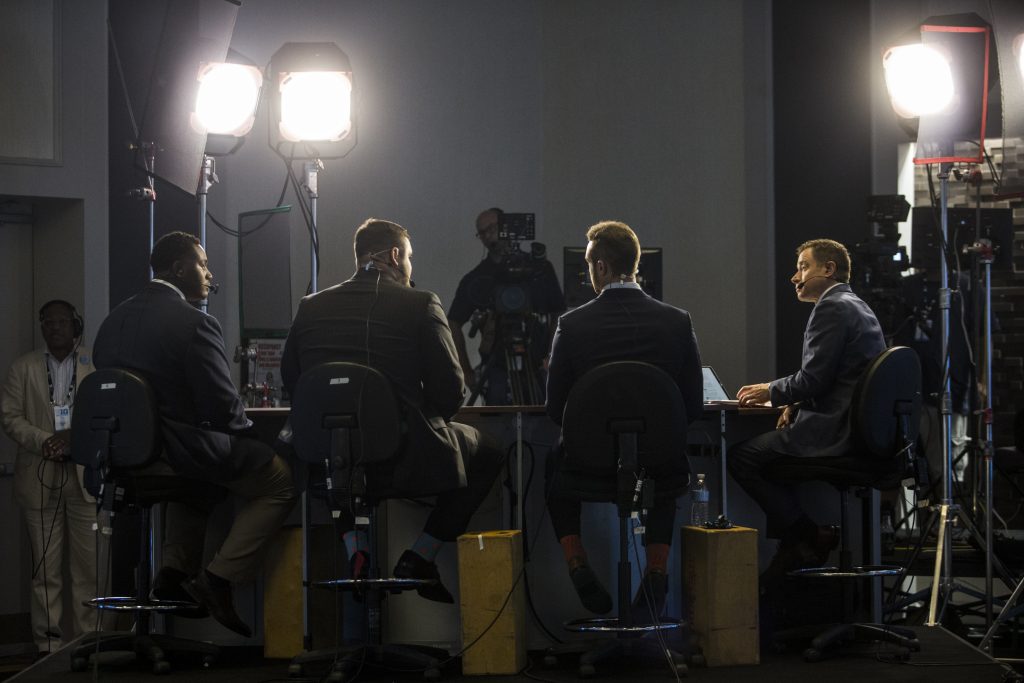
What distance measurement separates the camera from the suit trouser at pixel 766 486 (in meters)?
3.81

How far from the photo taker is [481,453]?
3.72m

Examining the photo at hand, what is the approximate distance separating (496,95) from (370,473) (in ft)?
15.5

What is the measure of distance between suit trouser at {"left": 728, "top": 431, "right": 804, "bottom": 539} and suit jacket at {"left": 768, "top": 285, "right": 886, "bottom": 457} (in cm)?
7

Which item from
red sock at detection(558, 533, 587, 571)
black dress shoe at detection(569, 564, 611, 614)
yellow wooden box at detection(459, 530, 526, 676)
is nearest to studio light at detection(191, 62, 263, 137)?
yellow wooden box at detection(459, 530, 526, 676)

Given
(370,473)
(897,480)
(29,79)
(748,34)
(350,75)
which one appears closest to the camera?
(370,473)

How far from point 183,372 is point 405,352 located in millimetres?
743

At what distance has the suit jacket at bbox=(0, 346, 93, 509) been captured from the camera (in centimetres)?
547

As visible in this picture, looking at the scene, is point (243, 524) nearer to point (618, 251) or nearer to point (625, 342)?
point (625, 342)

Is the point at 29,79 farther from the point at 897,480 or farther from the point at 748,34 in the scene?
the point at 897,480

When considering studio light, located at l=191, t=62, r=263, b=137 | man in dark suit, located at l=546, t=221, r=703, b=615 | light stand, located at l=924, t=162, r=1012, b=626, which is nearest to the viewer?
man in dark suit, located at l=546, t=221, r=703, b=615

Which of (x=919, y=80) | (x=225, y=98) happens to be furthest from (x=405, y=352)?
(x=919, y=80)

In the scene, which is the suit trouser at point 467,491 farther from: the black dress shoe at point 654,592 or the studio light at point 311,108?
Result: the studio light at point 311,108

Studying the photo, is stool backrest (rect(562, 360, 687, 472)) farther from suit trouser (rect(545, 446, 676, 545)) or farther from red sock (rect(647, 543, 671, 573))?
red sock (rect(647, 543, 671, 573))

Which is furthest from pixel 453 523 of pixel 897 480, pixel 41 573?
pixel 41 573
